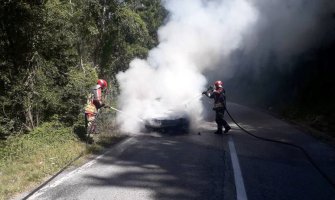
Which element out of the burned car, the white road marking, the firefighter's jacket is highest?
the firefighter's jacket

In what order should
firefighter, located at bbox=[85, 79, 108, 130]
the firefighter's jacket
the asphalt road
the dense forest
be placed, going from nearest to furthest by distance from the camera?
1. the asphalt road
2. firefighter, located at bbox=[85, 79, 108, 130]
3. the dense forest
4. the firefighter's jacket

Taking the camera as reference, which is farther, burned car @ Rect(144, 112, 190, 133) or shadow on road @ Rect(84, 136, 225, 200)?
burned car @ Rect(144, 112, 190, 133)

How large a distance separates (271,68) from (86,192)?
25.5 metres

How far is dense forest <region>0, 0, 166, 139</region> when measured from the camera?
12.9 meters

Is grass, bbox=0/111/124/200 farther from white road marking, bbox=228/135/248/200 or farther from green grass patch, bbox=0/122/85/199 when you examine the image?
white road marking, bbox=228/135/248/200

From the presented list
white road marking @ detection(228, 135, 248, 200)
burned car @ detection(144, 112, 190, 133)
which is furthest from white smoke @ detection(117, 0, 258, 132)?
white road marking @ detection(228, 135, 248, 200)

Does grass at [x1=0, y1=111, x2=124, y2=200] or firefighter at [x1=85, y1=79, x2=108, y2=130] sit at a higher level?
firefighter at [x1=85, y1=79, x2=108, y2=130]

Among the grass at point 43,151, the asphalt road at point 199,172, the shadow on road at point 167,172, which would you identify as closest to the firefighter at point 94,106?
the grass at point 43,151

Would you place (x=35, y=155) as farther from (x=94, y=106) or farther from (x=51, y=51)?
(x=51, y=51)

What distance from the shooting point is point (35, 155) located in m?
9.83

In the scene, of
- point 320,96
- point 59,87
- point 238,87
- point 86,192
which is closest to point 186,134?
point 59,87

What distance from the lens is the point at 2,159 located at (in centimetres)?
996

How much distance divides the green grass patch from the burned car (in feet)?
8.60

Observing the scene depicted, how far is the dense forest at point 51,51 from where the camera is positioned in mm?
12914
